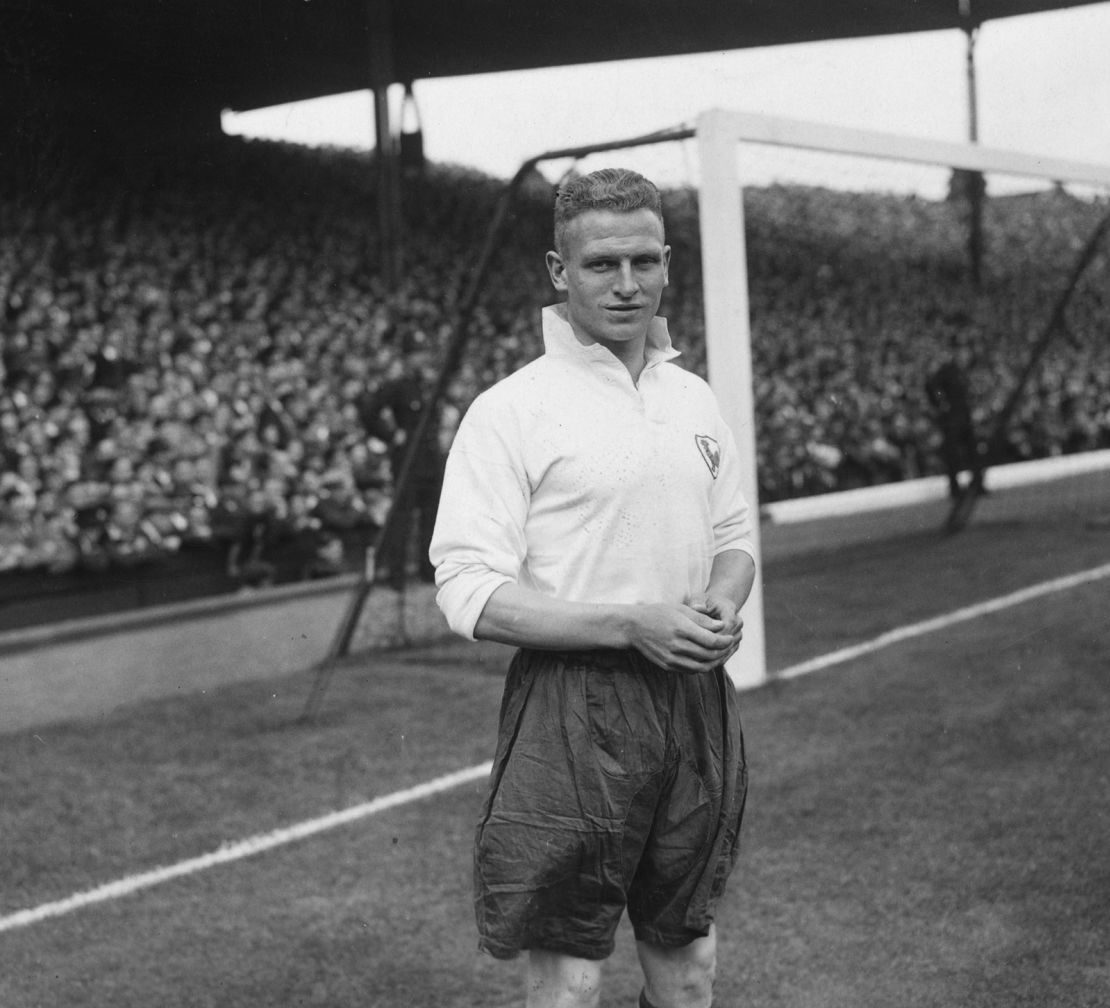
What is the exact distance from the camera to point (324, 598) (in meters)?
9.56

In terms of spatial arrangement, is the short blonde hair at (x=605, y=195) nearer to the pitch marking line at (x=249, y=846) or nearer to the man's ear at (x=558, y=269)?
the man's ear at (x=558, y=269)

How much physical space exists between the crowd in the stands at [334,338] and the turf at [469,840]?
2685 millimetres

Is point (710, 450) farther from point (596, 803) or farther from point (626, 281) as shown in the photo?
point (596, 803)

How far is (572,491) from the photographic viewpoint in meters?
2.03

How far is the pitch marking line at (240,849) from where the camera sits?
12.3 feet

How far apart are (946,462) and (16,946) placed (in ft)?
28.6

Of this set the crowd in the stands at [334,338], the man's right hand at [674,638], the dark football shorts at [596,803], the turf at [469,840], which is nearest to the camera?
the man's right hand at [674,638]

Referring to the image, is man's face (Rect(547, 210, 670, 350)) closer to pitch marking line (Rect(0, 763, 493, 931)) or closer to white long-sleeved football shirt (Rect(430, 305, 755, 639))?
white long-sleeved football shirt (Rect(430, 305, 755, 639))

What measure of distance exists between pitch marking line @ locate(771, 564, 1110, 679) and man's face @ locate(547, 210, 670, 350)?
4458 millimetres

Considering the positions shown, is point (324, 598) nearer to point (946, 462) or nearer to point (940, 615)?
point (940, 615)

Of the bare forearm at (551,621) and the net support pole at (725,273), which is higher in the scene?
the net support pole at (725,273)

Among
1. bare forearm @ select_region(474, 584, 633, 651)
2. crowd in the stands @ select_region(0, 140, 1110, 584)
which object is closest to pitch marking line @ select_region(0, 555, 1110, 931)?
bare forearm @ select_region(474, 584, 633, 651)

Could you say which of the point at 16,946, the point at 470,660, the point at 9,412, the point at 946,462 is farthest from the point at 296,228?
the point at 16,946

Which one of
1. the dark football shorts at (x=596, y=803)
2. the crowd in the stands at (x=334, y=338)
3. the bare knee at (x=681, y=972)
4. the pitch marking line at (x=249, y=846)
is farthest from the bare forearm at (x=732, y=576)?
the crowd in the stands at (x=334, y=338)
